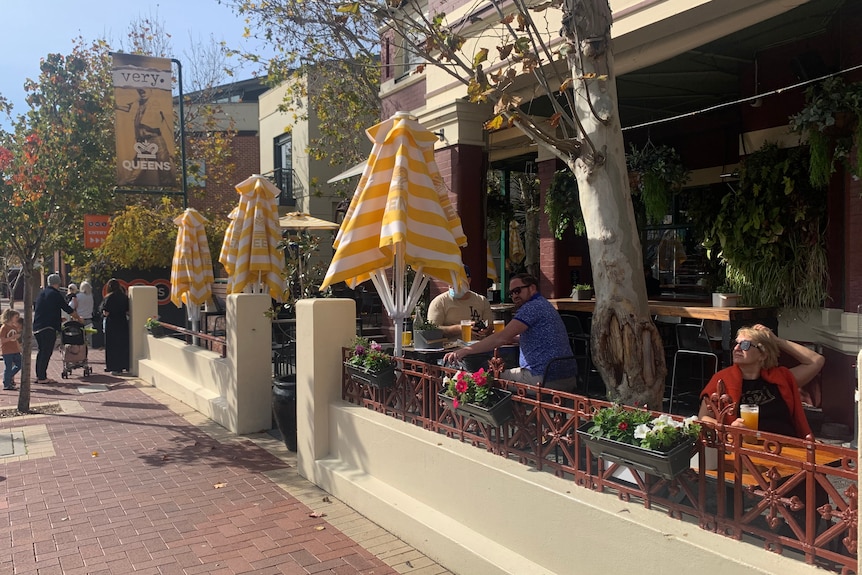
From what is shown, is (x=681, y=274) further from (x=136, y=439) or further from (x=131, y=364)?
Answer: (x=131, y=364)

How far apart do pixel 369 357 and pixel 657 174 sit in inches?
191

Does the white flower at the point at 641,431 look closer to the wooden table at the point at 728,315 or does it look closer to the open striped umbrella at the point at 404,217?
the open striped umbrella at the point at 404,217

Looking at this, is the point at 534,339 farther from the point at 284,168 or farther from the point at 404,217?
the point at 284,168

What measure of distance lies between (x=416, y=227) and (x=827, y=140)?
3824 mm

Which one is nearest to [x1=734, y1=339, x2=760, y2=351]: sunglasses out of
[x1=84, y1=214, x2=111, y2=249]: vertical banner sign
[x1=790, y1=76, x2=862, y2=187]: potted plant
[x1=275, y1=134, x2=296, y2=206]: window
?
[x1=790, y1=76, x2=862, y2=187]: potted plant

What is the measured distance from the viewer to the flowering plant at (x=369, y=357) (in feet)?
17.1

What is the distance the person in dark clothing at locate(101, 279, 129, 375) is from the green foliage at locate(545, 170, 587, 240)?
8.05m

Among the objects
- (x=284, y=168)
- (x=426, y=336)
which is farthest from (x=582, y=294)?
(x=284, y=168)

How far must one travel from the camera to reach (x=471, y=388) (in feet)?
13.7

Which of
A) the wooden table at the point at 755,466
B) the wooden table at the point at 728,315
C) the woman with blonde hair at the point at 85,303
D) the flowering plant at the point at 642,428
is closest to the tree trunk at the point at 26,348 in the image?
the woman with blonde hair at the point at 85,303

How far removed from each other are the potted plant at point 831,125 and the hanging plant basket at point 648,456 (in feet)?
13.0

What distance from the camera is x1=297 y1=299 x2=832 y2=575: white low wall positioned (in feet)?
9.62

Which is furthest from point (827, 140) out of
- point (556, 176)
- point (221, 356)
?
point (221, 356)

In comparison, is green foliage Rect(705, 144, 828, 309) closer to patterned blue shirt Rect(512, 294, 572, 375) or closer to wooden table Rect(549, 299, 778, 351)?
wooden table Rect(549, 299, 778, 351)
